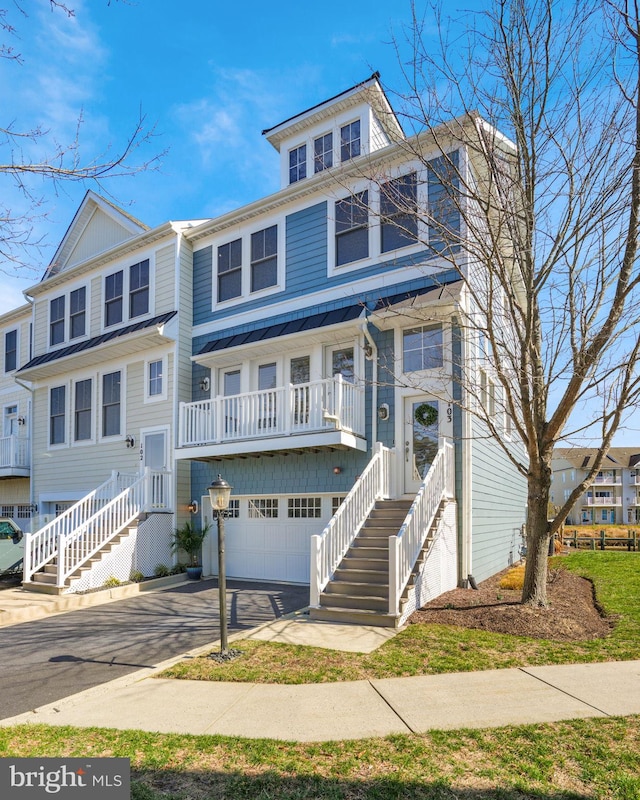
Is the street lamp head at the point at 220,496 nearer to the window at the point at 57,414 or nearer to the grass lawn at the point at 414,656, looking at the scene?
the grass lawn at the point at 414,656

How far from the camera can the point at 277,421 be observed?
11.9 metres

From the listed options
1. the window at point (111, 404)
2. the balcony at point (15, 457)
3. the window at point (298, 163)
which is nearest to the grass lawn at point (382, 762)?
the window at point (111, 404)

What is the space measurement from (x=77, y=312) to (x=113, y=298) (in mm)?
1734

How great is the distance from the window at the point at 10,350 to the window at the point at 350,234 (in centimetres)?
1407

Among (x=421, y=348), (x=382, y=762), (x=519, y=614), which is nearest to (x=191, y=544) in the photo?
(x=421, y=348)

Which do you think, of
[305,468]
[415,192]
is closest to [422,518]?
[305,468]

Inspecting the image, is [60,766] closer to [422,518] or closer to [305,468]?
[422,518]

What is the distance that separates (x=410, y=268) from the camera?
11.6 metres

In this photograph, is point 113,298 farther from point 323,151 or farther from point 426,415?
point 426,415

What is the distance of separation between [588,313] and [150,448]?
11.0 meters

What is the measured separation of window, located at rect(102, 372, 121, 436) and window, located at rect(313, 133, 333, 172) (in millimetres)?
7883

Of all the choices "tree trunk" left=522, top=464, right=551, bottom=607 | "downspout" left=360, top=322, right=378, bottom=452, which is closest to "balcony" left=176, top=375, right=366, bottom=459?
"downspout" left=360, top=322, right=378, bottom=452

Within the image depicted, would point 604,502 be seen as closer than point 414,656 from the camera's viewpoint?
No

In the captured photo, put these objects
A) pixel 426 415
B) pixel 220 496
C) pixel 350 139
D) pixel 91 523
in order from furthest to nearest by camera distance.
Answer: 1. pixel 350 139
2. pixel 91 523
3. pixel 426 415
4. pixel 220 496
